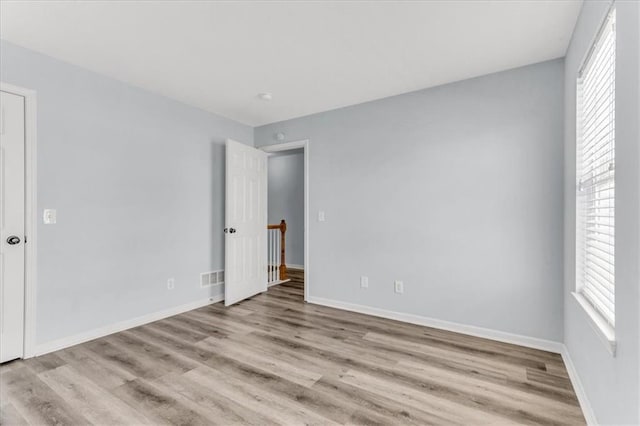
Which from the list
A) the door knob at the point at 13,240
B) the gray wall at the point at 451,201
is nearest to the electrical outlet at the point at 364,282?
the gray wall at the point at 451,201

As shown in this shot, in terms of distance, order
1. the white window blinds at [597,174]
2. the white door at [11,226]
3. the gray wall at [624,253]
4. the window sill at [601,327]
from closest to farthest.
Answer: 1. the gray wall at [624,253]
2. the window sill at [601,327]
3. the white window blinds at [597,174]
4. the white door at [11,226]

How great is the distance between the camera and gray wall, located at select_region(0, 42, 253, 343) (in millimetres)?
2596

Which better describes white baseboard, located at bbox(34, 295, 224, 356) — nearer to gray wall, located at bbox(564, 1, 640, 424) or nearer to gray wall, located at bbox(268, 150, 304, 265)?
gray wall, located at bbox(268, 150, 304, 265)

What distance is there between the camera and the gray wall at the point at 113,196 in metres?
2.60

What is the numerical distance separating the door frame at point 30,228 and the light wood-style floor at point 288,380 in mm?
242

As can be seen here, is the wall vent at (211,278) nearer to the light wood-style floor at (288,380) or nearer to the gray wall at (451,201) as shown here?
the light wood-style floor at (288,380)

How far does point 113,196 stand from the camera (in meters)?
3.02

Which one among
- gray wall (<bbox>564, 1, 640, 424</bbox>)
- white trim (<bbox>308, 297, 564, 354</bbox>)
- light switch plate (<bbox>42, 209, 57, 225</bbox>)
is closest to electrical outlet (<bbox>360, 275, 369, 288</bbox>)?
white trim (<bbox>308, 297, 564, 354</bbox>)

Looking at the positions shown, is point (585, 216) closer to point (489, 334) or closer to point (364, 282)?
point (489, 334)

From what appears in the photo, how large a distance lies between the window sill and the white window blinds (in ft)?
0.09

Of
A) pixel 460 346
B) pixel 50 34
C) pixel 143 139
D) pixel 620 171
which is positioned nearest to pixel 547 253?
pixel 460 346

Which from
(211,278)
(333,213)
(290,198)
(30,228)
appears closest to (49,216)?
(30,228)

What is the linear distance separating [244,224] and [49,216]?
207cm

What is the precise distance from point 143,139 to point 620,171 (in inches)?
149
